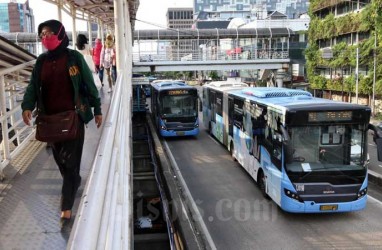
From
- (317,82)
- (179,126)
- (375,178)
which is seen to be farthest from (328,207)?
A: (317,82)

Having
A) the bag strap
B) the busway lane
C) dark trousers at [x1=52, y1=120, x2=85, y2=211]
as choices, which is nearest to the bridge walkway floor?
dark trousers at [x1=52, y1=120, x2=85, y2=211]

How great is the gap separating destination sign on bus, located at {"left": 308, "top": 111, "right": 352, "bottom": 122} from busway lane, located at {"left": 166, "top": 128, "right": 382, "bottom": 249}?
250 centimetres

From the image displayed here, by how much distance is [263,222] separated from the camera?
33.5 feet

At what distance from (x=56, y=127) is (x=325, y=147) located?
775 centimetres

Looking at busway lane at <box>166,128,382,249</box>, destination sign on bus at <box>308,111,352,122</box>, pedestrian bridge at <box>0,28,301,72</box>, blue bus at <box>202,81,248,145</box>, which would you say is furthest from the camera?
→ pedestrian bridge at <box>0,28,301,72</box>

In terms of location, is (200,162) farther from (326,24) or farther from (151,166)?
(326,24)

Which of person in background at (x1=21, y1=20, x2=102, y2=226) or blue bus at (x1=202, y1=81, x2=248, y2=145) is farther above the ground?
person in background at (x1=21, y1=20, x2=102, y2=226)

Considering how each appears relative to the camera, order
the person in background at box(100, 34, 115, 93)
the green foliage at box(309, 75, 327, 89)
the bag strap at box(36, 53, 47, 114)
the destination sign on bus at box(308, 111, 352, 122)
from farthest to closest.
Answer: the green foliage at box(309, 75, 327, 89) → the person in background at box(100, 34, 115, 93) → the destination sign on bus at box(308, 111, 352, 122) → the bag strap at box(36, 53, 47, 114)

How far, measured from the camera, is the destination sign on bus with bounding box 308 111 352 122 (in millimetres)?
9664

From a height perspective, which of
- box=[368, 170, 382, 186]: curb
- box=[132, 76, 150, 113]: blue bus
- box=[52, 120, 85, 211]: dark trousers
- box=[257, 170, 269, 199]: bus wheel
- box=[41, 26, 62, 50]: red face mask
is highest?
box=[41, 26, 62, 50]: red face mask

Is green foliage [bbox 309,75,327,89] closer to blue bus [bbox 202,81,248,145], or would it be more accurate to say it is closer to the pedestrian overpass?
blue bus [bbox 202,81,248,145]

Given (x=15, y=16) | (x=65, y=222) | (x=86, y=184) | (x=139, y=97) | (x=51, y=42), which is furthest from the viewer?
(x=139, y=97)

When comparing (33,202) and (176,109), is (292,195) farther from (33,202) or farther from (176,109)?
(176,109)

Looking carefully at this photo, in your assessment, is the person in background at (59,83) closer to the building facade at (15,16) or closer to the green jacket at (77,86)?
the green jacket at (77,86)
